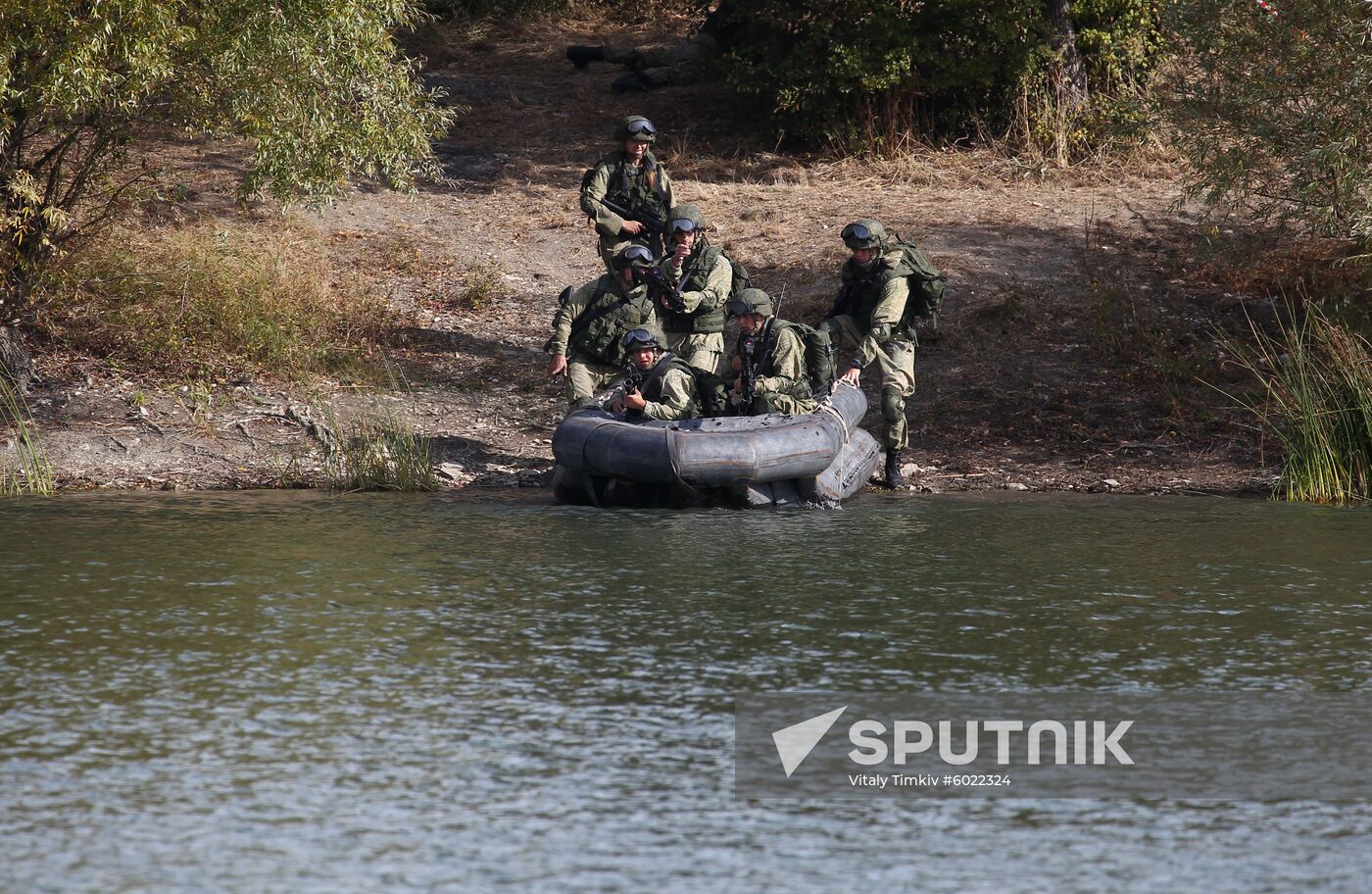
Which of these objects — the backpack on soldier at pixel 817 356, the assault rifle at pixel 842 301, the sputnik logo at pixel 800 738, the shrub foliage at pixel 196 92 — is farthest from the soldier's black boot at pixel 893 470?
the sputnik logo at pixel 800 738

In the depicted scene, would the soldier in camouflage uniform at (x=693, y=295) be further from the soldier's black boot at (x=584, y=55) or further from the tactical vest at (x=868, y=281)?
the soldier's black boot at (x=584, y=55)

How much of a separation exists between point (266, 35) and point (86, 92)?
4.20ft

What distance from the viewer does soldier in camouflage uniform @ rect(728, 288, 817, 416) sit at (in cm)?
1030

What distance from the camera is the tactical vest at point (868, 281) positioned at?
35.5ft

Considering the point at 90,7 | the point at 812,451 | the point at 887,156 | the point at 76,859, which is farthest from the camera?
the point at 887,156

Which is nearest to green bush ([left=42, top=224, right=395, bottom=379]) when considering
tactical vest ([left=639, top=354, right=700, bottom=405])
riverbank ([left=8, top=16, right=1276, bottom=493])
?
riverbank ([left=8, top=16, right=1276, bottom=493])

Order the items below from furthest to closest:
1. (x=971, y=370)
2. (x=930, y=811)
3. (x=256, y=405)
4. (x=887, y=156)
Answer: (x=887, y=156), (x=971, y=370), (x=256, y=405), (x=930, y=811)

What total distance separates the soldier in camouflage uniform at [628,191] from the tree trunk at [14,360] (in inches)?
175

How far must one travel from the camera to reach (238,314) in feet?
42.4

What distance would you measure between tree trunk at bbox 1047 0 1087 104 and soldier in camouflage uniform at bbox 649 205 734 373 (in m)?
7.69

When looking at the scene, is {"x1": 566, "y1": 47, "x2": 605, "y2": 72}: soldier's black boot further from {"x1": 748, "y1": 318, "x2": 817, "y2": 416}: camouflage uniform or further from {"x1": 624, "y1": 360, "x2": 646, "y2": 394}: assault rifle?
{"x1": 624, "y1": 360, "x2": 646, "y2": 394}: assault rifle

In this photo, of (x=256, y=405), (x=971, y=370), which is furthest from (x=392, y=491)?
(x=971, y=370)

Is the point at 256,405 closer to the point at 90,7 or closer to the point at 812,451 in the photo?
the point at 90,7

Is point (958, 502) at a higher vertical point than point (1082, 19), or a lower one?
lower
